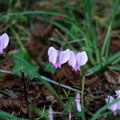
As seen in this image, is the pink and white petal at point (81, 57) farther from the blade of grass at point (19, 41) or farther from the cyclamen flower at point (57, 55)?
the blade of grass at point (19, 41)

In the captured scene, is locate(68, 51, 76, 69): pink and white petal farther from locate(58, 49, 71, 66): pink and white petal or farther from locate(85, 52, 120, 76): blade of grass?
locate(85, 52, 120, 76): blade of grass

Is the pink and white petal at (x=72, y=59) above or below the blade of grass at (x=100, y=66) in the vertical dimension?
below

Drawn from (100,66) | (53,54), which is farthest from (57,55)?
(100,66)

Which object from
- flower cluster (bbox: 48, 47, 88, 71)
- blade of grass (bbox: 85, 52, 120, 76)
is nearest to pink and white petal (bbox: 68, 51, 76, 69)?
flower cluster (bbox: 48, 47, 88, 71)

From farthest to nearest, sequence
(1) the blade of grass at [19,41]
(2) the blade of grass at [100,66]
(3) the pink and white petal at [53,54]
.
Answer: (1) the blade of grass at [19,41]
(2) the blade of grass at [100,66]
(3) the pink and white petal at [53,54]

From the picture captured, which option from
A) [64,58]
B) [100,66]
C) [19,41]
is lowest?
[64,58]

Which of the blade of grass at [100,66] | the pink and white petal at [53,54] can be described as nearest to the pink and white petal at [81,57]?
the pink and white petal at [53,54]

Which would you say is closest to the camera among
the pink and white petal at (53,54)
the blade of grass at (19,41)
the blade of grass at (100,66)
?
the pink and white petal at (53,54)

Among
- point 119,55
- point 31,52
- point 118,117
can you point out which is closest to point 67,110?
point 118,117

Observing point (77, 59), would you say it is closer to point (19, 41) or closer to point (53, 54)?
point (53, 54)
